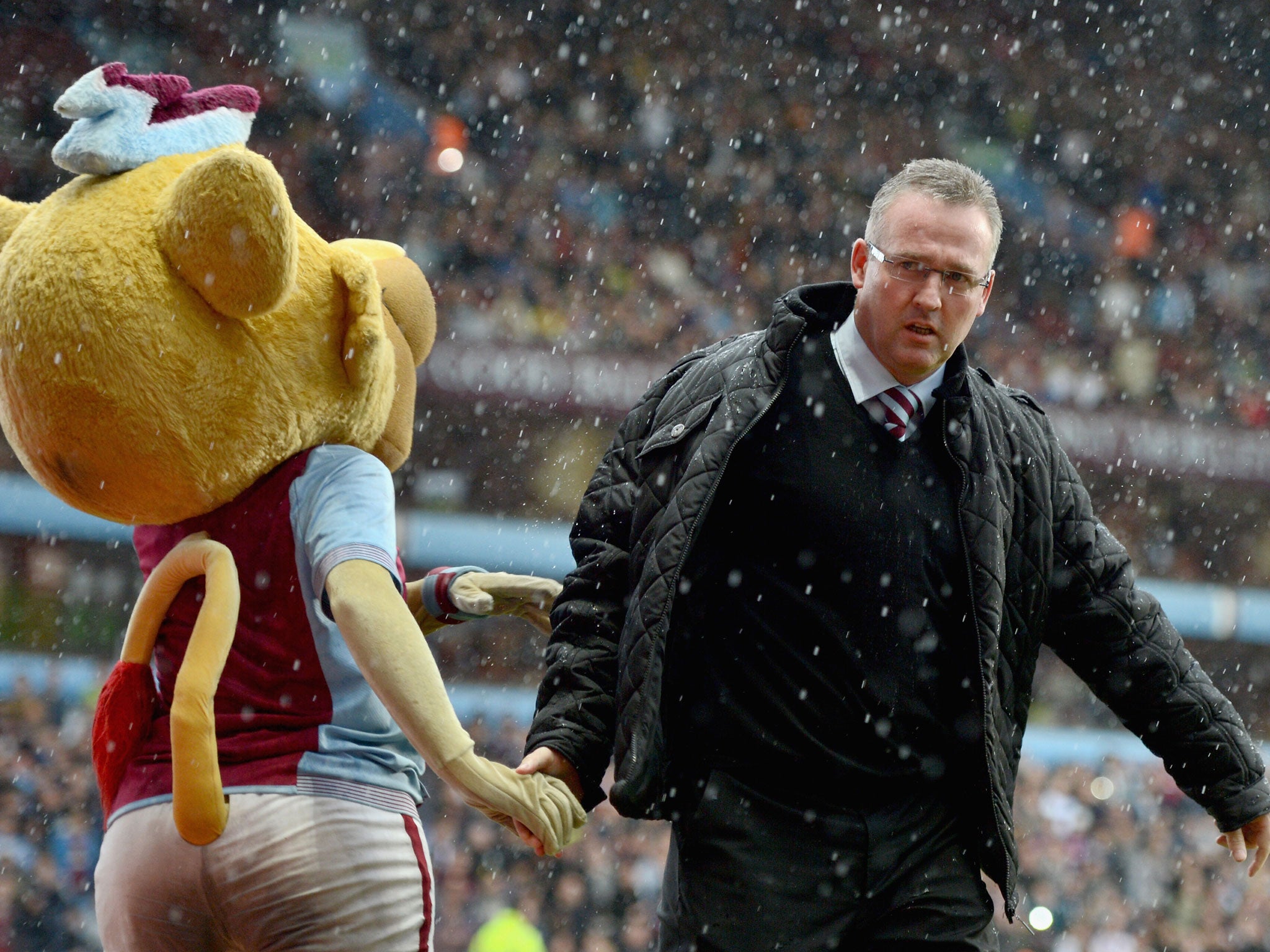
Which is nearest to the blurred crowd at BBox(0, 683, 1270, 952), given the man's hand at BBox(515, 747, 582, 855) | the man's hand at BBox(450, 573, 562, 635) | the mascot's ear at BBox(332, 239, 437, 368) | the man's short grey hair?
the man's hand at BBox(450, 573, 562, 635)

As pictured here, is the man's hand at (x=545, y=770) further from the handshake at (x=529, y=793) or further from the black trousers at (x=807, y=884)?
the black trousers at (x=807, y=884)

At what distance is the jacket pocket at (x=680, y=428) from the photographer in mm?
2002

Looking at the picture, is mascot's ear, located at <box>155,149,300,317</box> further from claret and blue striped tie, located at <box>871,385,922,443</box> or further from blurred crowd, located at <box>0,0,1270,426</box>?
blurred crowd, located at <box>0,0,1270,426</box>

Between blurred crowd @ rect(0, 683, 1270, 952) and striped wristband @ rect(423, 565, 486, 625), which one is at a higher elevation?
striped wristband @ rect(423, 565, 486, 625)

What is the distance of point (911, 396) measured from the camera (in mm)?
2000

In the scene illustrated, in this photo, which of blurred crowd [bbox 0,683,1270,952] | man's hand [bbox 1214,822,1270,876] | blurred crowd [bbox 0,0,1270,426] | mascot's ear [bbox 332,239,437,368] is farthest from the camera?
blurred crowd [bbox 0,0,1270,426]

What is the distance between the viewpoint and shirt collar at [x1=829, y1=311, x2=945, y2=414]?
6.54 ft

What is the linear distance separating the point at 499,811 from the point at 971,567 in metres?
0.70

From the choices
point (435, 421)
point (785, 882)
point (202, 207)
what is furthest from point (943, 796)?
point (435, 421)

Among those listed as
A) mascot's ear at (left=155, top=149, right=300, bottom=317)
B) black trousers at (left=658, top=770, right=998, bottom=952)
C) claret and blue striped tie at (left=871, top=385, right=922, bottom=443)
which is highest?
mascot's ear at (left=155, top=149, right=300, bottom=317)

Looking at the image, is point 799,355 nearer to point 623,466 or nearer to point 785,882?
point 623,466

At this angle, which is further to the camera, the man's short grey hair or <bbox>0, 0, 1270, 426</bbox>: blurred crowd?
<bbox>0, 0, 1270, 426</bbox>: blurred crowd

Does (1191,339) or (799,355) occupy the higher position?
(799,355)

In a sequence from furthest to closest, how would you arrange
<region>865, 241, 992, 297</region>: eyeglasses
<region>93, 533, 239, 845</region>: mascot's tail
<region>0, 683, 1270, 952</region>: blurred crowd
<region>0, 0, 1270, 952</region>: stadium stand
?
<region>0, 0, 1270, 952</region>: stadium stand, <region>0, 683, 1270, 952</region>: blurred crowd, <region>865, 241, 992, 297</region>: eyeglasses, <region>93, 533, 239, 845</region>: mascot's tail
